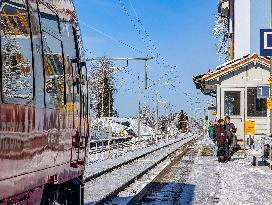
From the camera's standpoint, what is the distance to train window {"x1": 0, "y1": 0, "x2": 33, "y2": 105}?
5.32 m

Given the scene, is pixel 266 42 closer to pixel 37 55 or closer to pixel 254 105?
pixel 37 55

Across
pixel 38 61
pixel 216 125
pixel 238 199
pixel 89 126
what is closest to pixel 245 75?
pixel 216 125

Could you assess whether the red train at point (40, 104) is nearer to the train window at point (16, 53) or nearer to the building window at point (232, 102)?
the train window at point (16, 53)

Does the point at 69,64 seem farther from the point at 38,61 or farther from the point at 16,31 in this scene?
the point at 16,31

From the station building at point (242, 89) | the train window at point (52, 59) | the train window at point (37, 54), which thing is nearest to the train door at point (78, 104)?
the train window at point (52, 59)

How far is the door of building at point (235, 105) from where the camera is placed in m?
29.6

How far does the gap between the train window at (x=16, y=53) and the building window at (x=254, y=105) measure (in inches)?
952

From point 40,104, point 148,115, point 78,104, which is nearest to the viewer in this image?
point 40,104

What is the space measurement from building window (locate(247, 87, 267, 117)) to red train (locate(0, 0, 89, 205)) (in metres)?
21.1

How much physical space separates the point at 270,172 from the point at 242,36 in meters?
23.6

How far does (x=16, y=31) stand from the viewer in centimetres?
568

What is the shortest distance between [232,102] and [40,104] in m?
24.2

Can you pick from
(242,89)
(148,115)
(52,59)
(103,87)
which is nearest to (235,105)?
(242,89)

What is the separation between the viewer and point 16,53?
563 cm
